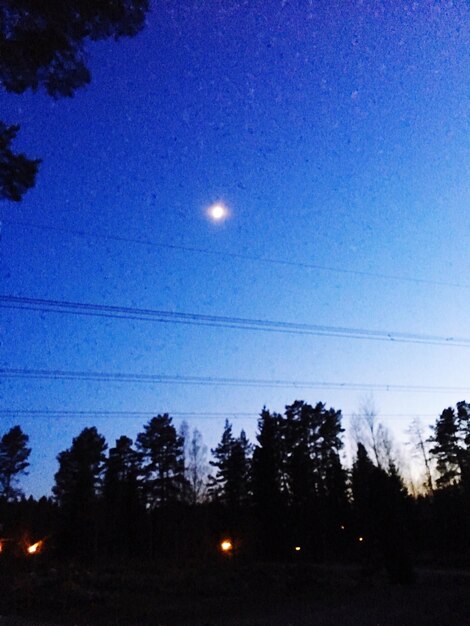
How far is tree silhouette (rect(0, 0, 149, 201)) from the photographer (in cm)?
773

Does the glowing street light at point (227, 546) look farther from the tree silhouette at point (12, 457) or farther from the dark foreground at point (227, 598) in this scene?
the tree silhouette at point (12, 457)

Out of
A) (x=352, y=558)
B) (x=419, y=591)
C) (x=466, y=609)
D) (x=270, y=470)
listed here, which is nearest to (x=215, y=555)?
(x=270, y=470)

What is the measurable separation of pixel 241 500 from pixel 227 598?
3408 centimetres

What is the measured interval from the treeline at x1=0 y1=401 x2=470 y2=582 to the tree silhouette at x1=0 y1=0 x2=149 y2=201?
31.2 metres

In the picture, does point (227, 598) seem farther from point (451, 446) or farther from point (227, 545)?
point (451, 446)

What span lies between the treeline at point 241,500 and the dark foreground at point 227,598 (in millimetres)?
6482

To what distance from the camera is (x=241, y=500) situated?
187 ft

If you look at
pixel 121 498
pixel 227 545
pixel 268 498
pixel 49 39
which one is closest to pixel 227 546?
pixel 227 545

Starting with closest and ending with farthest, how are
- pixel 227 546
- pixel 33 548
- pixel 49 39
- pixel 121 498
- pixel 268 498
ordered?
Result: pixel 49 39 → pixel 33 548 → pixel 227 546 → pixel 268 498 → pixel 121 498

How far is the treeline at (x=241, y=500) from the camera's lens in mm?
45750

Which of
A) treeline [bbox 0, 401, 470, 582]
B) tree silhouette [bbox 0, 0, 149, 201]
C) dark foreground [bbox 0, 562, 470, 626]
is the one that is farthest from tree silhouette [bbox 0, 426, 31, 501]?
tree silhouette [bbox 0, 0, 149, 201]

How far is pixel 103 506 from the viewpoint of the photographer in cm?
5294

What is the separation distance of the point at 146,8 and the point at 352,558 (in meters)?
50.6

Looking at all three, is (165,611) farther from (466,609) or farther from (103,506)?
(103,506)
